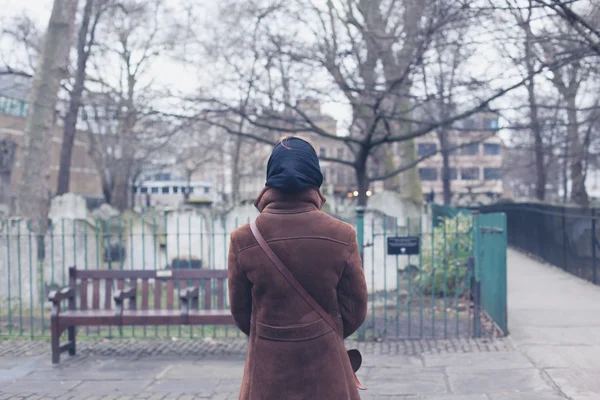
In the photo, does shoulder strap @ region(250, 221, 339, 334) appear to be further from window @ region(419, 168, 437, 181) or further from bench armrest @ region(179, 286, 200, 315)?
window @ region(419, 168, 437, 181)

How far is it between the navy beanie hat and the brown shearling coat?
2.8 inches

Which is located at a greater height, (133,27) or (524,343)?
(133,27)

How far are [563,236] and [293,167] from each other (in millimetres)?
12602

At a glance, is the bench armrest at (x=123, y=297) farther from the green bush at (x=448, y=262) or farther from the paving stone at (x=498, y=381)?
the green bush at (x=448, y=262)

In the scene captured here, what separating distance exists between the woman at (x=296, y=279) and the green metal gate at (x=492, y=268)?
518cm

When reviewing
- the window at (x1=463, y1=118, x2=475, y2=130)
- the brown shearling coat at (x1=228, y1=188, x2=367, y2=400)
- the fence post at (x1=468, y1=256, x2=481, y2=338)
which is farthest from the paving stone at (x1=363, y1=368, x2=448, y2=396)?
the window at (x1=463, y1=118, x2=475, y2=130)

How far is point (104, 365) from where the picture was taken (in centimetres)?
748

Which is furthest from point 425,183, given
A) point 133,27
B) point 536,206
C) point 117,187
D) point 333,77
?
point 333,77

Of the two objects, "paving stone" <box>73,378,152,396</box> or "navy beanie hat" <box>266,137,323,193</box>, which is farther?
"paving stone" <box>73,378,152,396</box>

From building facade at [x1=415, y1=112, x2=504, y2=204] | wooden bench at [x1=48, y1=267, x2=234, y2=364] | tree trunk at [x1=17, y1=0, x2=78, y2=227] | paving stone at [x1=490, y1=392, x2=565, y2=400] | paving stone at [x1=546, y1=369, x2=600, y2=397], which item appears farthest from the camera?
building facade at [x1=415, y1=112, x2=504, y2=204]

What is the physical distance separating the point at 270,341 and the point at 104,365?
15.0 feet

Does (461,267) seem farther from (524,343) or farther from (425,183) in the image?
(425,183)

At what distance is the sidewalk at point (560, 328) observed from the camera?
21.1 feet

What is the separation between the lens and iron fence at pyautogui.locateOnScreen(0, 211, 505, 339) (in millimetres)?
8750
